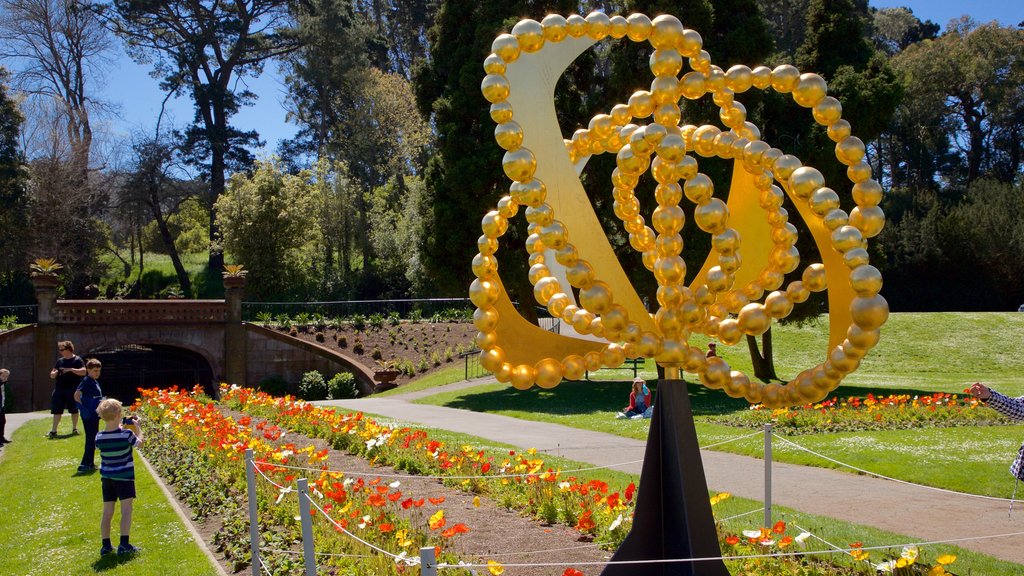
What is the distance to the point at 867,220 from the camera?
17.4ft

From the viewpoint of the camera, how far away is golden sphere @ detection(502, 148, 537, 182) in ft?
18.1

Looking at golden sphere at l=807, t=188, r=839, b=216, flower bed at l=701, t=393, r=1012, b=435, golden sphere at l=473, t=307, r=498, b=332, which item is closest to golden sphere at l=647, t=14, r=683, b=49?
golden sphere at l=807, t=188, r=839, b=216

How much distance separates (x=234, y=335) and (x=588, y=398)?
13.7 m

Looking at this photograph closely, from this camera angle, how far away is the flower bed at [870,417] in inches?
543

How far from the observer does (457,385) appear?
78.6ft

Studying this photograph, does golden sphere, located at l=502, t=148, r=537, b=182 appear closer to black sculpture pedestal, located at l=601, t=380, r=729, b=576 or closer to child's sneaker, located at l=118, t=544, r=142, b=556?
black sculpture pedestal, located at l=601, t=380, r=729, b=576

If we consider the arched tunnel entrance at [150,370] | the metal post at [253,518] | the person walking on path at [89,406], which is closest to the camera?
the metal post at [253,518]

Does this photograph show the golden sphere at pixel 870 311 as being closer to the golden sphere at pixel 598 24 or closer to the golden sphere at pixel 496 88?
the golden sphere at pixel 598 24

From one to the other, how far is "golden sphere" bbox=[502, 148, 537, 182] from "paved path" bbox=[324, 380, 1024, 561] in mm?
3785

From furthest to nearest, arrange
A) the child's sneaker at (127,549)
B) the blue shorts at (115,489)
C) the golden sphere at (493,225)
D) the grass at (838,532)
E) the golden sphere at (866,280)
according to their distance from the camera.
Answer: the blue shorts at (115,489) → the child's sneaker at (127,549) → the grass at (838,532) → the golden sphere at (493,225) → the golden sphere at (866,280)

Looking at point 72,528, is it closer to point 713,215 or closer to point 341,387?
point 713,215

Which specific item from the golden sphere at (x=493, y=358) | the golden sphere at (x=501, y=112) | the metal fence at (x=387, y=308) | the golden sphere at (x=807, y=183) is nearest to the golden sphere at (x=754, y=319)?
the golden sphere at (x=807, y=183)

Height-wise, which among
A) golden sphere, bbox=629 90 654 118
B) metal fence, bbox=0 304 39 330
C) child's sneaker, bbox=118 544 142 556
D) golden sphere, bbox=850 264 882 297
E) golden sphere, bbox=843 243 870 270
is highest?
golden sphere, bbox=629 90 654 118

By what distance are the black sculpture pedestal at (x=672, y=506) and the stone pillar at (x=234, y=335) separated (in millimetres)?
23912
